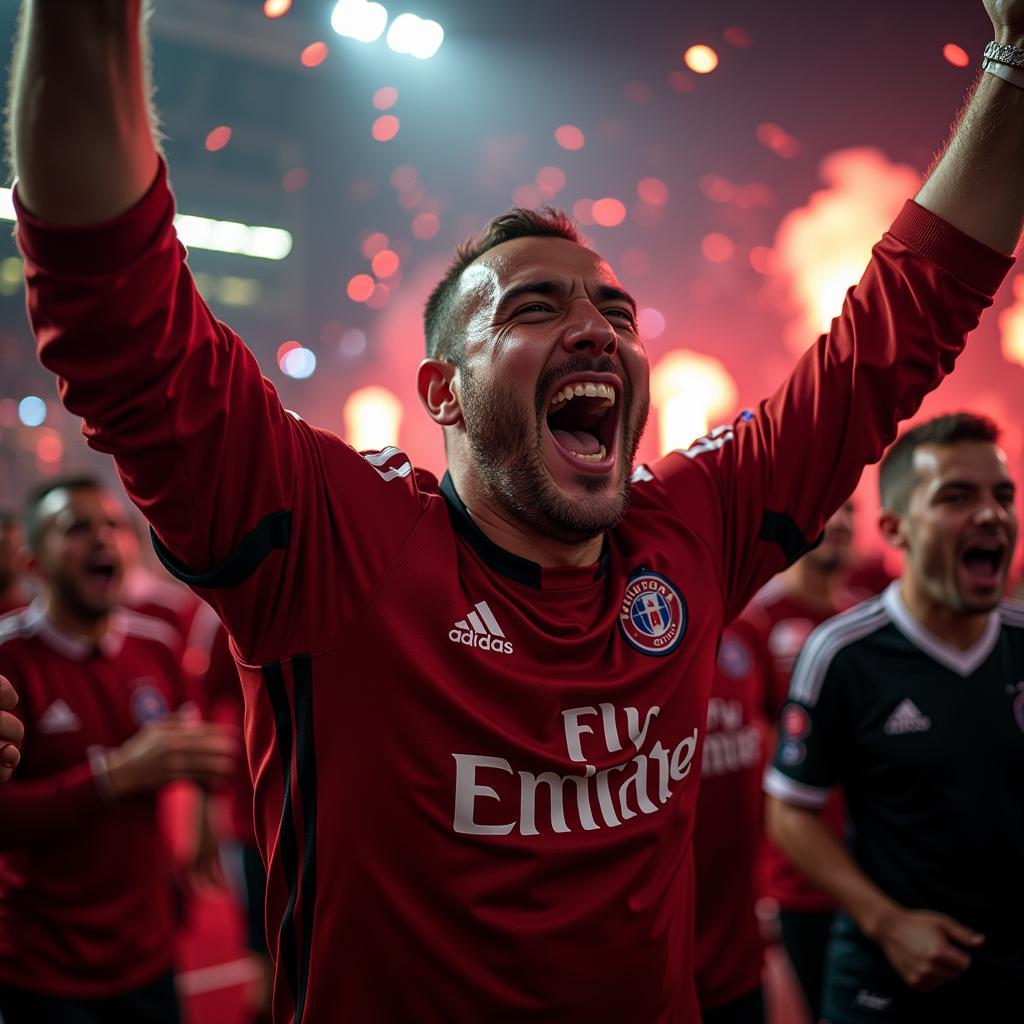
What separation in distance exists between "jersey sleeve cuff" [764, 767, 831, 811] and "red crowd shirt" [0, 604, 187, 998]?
188 cm

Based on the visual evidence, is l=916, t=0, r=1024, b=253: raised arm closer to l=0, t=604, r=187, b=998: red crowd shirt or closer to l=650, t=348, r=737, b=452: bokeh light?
l=0, t=604, r=187, b=998: red crowd shirt

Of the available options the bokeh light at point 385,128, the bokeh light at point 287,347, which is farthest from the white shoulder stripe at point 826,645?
the bokeh light at point 287,347

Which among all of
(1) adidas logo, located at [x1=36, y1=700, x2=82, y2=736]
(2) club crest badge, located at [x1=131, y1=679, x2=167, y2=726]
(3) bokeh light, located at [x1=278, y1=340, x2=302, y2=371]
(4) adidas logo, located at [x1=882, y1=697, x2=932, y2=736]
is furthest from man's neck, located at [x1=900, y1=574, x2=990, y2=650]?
(3) bokeh light, located at [x1=278, y1=340, x2=302, y2=371]

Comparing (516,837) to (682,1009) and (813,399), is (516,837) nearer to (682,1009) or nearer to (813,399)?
(682,1009)

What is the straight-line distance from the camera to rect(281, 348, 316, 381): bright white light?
1644 centimetres

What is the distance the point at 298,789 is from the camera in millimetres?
1361

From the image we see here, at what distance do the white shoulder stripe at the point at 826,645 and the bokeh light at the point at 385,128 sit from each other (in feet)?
23.0

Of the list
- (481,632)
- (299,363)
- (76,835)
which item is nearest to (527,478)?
(481,632)

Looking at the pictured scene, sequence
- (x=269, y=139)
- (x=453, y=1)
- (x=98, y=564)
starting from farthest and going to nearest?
(x=269, y=139)
(x=453, y=1)
(x=98, y=564)

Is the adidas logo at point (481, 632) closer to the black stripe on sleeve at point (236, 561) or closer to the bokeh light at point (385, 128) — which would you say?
the black stripe on sleeve at point (236, 561)

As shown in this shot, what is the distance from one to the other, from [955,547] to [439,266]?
14220 mm

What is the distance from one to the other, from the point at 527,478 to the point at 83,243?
30.1 inches

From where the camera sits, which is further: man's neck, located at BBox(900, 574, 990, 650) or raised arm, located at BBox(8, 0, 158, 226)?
man's neck, located at BBox(900, 574, 990, 650)

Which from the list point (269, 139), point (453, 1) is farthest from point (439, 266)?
point (453, 1)
